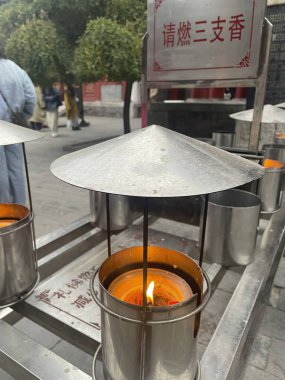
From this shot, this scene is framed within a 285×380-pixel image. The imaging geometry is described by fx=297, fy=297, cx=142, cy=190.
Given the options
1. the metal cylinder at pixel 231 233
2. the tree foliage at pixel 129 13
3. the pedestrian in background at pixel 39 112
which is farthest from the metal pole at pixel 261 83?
the pedestrian in background at pixel 39 112

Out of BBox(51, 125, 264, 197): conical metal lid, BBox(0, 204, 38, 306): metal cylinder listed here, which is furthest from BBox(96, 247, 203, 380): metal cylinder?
BBox(0, 204, 38, 306): metal cylinder

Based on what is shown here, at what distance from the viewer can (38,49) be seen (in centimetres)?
617

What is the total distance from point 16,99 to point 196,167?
2582mm

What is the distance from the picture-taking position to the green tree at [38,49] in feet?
20.3

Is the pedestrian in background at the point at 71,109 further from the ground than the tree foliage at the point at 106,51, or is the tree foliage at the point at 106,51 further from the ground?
the tree foliage at the point at 106,51

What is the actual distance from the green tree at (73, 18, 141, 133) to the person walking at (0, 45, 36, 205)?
303cm

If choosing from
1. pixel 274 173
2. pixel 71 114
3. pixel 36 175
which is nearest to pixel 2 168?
pixel 274 173

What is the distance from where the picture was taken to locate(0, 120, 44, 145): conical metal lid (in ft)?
4.87

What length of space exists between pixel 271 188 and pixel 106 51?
4.36 meters

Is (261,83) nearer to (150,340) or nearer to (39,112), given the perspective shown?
(150,340)

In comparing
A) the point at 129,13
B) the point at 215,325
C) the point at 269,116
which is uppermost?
the point at 129,13

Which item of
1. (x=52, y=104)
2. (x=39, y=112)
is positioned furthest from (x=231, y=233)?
(x=39, y=112)

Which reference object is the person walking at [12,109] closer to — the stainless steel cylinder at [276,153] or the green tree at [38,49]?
the stainless steel cylinder at [276,153]

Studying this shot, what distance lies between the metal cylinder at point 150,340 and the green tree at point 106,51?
17.5 feet
